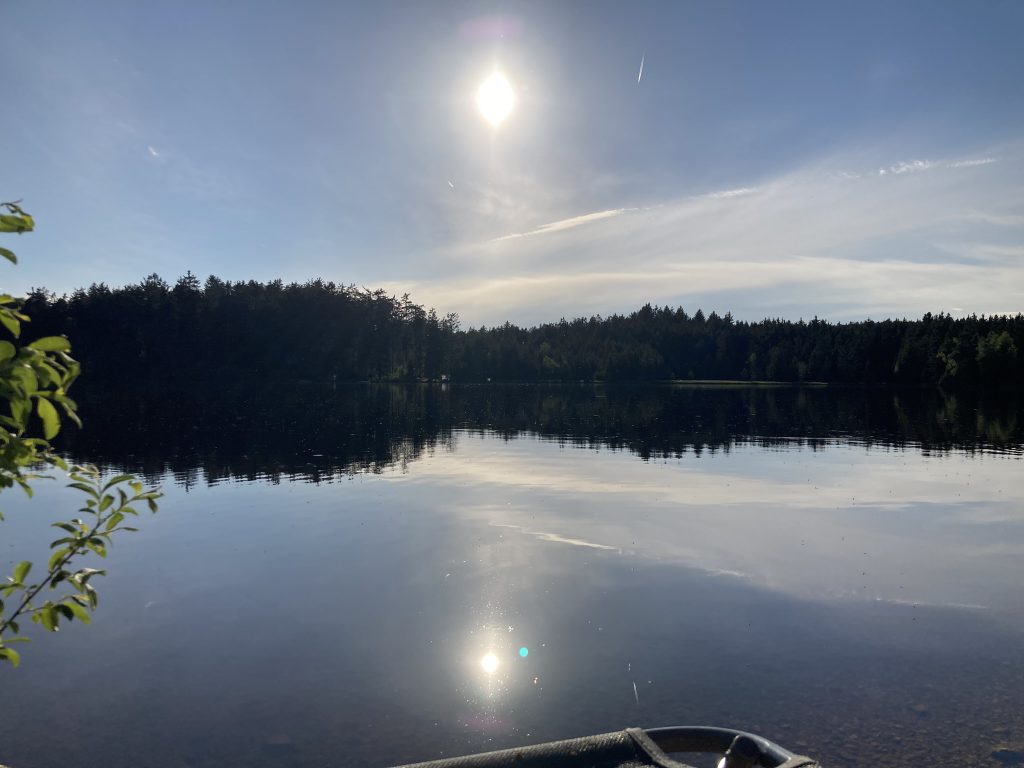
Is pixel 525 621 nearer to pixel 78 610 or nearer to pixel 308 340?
pixel 78 610

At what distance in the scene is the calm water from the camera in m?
8.81

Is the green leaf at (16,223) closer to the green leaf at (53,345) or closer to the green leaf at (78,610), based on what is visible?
the green leaf at (53,345)

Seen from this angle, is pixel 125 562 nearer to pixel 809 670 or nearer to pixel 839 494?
pixel 809 670

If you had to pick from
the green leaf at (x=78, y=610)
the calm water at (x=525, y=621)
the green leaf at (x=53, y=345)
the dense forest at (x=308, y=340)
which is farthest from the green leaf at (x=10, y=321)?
the dense forest at (x=308, y=340)

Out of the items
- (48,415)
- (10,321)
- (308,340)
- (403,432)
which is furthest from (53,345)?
(308,340)

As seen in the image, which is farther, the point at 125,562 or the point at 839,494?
the point at 839,494

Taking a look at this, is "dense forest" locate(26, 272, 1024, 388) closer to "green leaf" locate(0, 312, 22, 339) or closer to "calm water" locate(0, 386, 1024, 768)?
"calm water" locate(0, 386, 1024, 768)

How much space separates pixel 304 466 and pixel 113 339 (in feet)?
465

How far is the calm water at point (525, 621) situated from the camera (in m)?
8.81

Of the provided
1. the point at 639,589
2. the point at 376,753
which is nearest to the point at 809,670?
the point at 639,589

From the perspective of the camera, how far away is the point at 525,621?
12.5 meters

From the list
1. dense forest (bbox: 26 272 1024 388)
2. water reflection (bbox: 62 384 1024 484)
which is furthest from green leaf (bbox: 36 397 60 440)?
dense forest (bbox: 26 272 1024 388)

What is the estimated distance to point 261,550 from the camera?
17.6 metres

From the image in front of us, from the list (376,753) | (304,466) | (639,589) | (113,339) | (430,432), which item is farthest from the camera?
(113,339)
